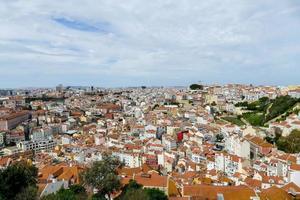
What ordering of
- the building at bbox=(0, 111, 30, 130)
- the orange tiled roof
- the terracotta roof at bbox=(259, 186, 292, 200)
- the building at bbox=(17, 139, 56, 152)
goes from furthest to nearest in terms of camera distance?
the building at bbox=(0, 111, 30, 130)
the building at bbox=(17, 139, 56, 152)
the orange tiled roof
the terracotta roof at bbox=(259, 186, 292, 200)

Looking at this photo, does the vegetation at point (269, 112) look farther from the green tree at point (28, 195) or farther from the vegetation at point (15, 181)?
the green tree at point (28, 195)

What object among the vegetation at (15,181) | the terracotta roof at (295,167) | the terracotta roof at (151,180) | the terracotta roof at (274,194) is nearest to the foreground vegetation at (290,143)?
the terracotta roof at (295,167)

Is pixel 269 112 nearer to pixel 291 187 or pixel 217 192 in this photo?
pixel 291 187

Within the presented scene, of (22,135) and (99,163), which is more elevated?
(99,163)

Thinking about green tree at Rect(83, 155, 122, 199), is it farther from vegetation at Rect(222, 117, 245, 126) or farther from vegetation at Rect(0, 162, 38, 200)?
vegetation at Rect(222, 117, 245, 126)

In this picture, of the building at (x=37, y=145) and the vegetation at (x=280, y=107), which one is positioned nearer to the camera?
the building at (x=37, y=145)

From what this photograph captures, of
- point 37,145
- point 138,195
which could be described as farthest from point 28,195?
point 37,145

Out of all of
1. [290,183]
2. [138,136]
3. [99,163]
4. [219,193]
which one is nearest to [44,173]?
[99,163]

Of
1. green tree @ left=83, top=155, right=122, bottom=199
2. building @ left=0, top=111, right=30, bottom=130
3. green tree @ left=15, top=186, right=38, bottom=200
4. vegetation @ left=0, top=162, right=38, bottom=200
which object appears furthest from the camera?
building @ left=0, top=111, right=30, bottom=130

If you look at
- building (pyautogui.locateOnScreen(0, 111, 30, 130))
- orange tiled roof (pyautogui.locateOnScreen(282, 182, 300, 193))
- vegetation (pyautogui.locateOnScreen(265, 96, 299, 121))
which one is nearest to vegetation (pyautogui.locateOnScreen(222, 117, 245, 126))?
vegetation (pyautogui.locateOnScreen(265, 96, 299, 121))

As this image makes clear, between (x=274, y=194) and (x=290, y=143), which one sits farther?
(x=290, y=143)

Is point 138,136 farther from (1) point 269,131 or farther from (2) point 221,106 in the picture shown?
(2) point 221,106
